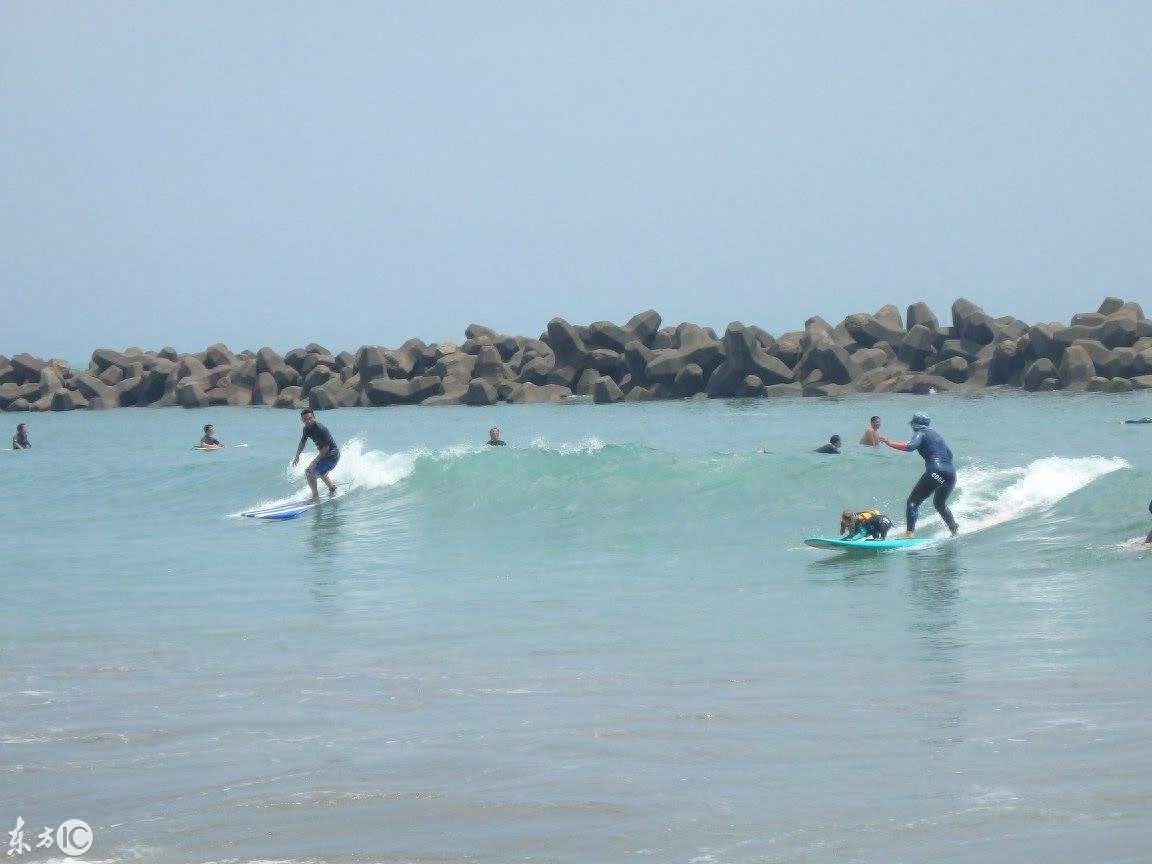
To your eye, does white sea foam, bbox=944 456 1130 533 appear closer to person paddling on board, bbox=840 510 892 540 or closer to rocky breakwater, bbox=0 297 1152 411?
person paddling on board, bbox=840 510 892 540

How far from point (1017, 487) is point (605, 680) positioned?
1253cm

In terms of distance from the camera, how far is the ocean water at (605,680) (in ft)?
20.8

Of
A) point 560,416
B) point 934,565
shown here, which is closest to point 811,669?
point 934,565

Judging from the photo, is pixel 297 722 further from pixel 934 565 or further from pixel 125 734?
pixel 934 565

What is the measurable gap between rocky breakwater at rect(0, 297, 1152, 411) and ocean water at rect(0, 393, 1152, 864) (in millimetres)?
34219

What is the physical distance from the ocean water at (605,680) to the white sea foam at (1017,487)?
0.27 ft

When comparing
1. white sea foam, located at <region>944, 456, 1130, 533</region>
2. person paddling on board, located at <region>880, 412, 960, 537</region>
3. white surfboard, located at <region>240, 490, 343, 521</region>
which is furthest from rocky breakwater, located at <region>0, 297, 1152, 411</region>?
person paddling on board, located at <region>880, 412, 960, 537</region>

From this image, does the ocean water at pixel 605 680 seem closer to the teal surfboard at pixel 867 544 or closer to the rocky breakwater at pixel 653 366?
the teal surfboard at pixel 867 544

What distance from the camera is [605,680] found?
31.1 ft

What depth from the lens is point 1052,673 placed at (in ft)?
29.9

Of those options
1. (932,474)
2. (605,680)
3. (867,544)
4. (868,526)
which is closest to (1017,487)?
(932,474)

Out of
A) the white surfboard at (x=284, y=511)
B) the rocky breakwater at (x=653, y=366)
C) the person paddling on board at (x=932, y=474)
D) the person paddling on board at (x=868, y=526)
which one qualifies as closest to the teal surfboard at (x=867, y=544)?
the person paddling on board at (x=868, y=526)

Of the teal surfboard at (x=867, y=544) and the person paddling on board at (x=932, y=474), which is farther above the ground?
the person paddling on board at (x=932, y=474)

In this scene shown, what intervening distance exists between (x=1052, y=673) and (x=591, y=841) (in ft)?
13.5
